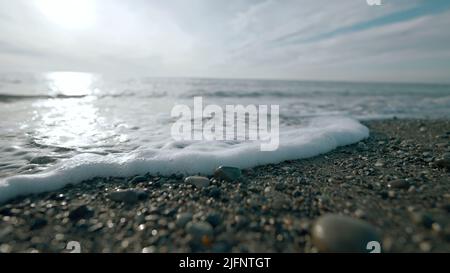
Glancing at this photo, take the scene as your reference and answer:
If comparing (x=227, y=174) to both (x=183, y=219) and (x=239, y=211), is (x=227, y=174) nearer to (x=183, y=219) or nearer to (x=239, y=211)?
(x=239, y=211)

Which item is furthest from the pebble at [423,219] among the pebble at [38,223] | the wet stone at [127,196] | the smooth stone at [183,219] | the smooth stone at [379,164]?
the pebble at [38,223]

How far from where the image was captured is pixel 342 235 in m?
1.58

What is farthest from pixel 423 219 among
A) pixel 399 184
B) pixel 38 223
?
pixel 38 223

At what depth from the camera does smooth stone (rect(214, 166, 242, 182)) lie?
2.73 m

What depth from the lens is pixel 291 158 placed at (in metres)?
3.58

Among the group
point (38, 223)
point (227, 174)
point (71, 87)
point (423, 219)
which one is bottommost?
point (38, 223)

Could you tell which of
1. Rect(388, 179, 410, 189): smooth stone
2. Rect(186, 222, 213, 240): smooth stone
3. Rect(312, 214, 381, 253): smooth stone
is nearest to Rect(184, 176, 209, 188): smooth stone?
Rect(186, 222, 213, 240): smooth stone

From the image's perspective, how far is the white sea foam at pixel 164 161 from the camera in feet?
8.44

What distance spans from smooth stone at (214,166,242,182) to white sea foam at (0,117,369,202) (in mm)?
289

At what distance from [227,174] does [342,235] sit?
1.42 m

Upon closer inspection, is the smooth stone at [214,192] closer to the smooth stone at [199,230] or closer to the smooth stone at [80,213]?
the smooth stone at [199,230]

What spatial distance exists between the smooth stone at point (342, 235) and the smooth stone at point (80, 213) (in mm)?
1927
